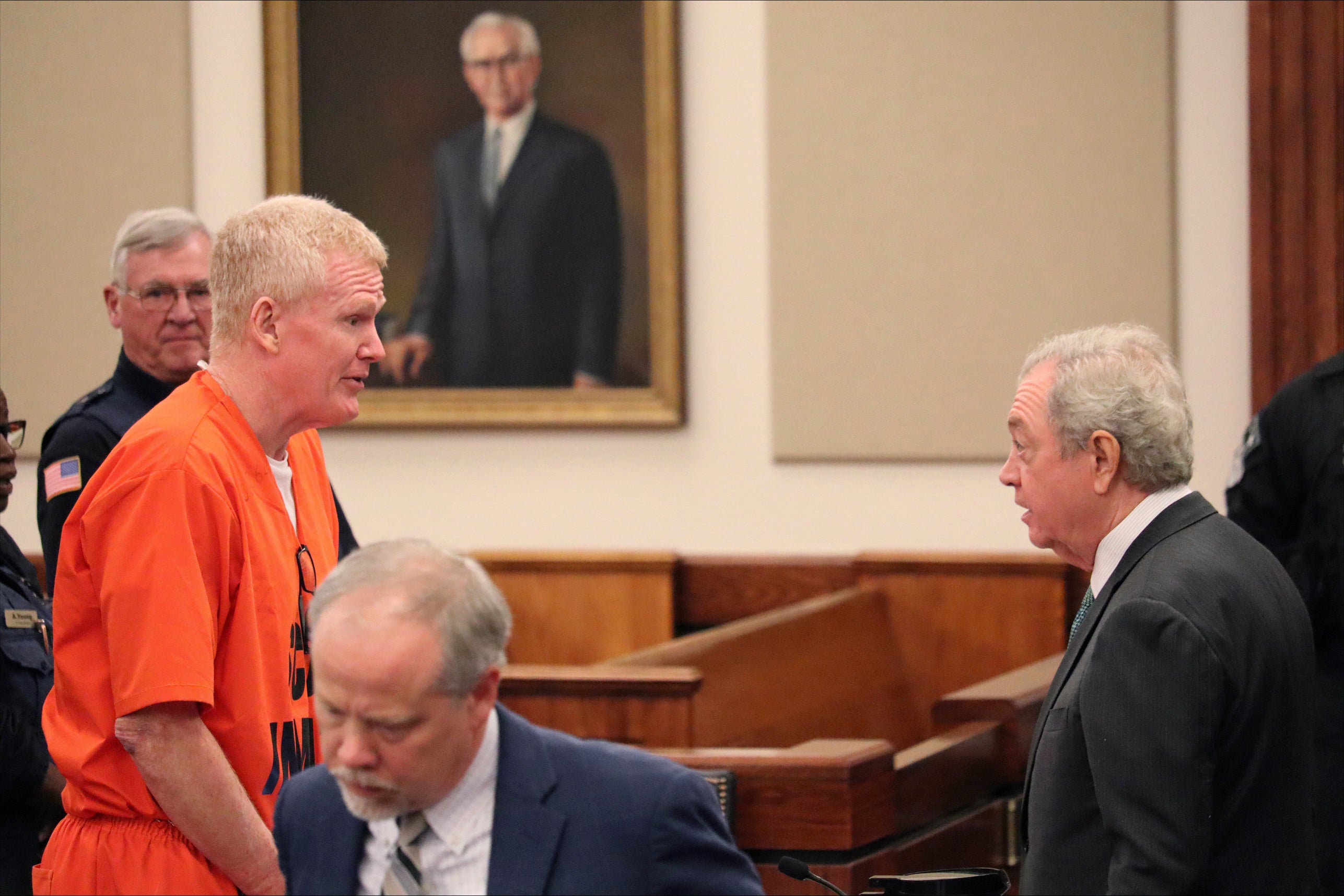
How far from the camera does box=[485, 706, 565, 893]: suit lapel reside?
5.04 feet

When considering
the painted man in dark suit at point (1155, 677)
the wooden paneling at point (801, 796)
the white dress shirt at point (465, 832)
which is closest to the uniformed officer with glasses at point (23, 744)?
the wooden paneling at point (801, 796)

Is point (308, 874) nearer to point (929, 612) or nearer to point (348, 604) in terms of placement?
point (348, 604)

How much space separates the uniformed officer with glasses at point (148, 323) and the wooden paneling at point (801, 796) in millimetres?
1307

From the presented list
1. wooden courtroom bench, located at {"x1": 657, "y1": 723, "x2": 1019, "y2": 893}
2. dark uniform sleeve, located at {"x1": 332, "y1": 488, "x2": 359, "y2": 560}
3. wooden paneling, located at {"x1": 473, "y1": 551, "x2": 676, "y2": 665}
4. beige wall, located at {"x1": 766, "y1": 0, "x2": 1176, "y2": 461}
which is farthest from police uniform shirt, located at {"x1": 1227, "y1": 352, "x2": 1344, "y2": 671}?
wooden paneling, located at {"x1": 473, "y1": 551, "x2": 676, "y2": 665}

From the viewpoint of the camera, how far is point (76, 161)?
566cm

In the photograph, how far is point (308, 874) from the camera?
1.64 meters

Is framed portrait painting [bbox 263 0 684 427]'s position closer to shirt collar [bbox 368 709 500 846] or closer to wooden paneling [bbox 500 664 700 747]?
wooden paneling [bbox 500 664 700 747]

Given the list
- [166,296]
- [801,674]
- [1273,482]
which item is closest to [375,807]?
[166,296]

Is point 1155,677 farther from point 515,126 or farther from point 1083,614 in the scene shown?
point 515,126

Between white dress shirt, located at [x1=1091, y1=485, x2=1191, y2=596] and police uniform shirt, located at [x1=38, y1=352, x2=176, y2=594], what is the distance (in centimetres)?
168

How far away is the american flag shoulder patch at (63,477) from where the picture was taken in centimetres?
280

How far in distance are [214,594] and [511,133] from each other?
3636mm

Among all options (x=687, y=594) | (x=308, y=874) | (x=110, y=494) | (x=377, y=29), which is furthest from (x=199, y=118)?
(x=308, y=874)

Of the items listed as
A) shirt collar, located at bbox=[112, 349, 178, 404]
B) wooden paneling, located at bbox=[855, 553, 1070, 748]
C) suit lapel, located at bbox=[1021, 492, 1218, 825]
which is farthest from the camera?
wooden paneling, located at bbox=[855, 553, 1070, 748]
